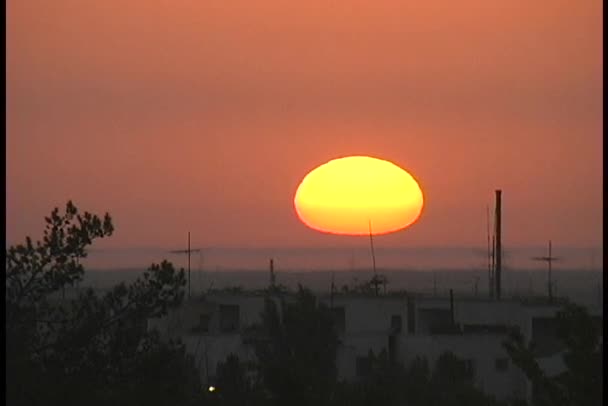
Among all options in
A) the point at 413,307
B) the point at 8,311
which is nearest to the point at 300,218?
the point at 413,307

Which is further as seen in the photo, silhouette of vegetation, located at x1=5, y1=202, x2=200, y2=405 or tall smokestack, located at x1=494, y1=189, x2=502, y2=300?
tall smokestack, located at x1=494, y1=189, x2=502, y2=300

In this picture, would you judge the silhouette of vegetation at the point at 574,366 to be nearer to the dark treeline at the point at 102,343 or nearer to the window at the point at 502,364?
the dark treeline at the point at 102,343

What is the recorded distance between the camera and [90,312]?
1278 cm

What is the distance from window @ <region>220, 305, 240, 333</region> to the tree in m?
2.81

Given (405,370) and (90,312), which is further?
(405,370)

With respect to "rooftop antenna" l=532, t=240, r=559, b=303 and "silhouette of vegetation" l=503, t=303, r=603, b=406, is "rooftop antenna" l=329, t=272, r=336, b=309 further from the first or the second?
"silhouette of vegetation" l=503, t=303, r=603, b=406

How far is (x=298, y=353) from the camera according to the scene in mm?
17641

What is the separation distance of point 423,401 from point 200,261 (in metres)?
6.45

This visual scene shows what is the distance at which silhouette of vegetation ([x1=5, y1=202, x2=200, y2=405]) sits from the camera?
12.3m

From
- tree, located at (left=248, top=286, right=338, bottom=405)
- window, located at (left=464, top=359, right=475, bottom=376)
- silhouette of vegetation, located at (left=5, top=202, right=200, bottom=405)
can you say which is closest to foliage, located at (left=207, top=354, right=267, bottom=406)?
tree, located at (left=248, top=286, right=338, bottom=405)

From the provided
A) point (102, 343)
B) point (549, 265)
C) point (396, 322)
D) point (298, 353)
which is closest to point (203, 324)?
point (396, 322)

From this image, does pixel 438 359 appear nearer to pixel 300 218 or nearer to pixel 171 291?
pixel 300 218

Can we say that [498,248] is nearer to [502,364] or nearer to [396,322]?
[396,322]

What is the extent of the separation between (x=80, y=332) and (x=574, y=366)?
14.4 feet
